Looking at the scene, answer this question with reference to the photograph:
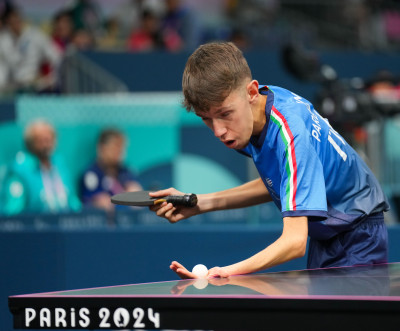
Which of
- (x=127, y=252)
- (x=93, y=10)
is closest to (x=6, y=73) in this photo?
(x=93, y=10)

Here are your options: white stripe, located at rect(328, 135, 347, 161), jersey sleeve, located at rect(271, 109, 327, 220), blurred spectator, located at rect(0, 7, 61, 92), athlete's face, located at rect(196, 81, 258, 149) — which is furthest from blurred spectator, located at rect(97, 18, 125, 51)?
jersey sleeve, located at rect(271, 109, 327, 220)

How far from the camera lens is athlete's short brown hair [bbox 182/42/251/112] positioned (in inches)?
104

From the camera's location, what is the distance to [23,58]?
9.20 meters

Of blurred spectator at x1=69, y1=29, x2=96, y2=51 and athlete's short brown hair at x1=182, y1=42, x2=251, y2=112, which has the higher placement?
blurred spectator at x1=69, y1=29, x2=96, y2=51

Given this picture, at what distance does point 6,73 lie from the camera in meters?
9.16

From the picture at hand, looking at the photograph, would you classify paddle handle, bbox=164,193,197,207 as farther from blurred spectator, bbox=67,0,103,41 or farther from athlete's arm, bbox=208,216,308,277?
blurred spectator, bbox=67,0,103,41

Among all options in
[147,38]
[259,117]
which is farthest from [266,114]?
[147,38]

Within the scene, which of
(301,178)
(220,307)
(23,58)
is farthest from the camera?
(23,58)

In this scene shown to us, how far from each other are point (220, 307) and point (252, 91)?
97cm

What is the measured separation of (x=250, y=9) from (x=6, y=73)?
196 inches

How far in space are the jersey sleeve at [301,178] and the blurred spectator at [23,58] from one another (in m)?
6.59

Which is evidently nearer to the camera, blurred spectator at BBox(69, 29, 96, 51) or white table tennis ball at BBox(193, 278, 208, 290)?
white table tennis ball at BBox(193, 278, 208, 290)

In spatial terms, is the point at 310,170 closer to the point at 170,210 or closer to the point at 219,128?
the point at 219,128

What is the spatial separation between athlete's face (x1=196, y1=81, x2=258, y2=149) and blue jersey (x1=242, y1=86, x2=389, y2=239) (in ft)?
0.36
